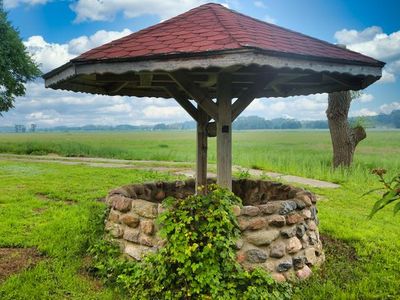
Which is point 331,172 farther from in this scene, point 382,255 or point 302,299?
point 302,299

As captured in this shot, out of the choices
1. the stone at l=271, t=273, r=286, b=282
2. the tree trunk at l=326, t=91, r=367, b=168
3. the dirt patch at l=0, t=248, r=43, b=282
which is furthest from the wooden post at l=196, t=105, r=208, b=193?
the tree trunk at l=326, t=91, r=367, b=168

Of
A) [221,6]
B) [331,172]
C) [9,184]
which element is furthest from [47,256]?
[331,172]

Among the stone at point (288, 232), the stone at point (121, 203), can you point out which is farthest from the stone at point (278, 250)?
the stone at point (121, 203)

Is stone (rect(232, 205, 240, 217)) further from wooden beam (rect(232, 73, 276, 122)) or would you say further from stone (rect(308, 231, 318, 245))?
stone (rect(308, 231, 318, 245))

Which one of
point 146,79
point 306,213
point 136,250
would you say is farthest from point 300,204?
point 146,79

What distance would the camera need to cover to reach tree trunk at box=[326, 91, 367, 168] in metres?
13.8

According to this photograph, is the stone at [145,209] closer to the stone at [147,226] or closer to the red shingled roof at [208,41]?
the stone at [147,226]

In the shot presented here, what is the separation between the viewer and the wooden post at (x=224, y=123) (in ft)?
15.1

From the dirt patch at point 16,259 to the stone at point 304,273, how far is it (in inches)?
126

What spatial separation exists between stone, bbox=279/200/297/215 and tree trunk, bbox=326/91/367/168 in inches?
388

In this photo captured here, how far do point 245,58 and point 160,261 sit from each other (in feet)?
7.06

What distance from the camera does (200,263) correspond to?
12.5 feet

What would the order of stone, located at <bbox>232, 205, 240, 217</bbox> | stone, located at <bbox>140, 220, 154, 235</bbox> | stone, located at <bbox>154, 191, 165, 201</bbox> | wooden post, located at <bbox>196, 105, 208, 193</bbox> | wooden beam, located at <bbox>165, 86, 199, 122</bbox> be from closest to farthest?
stone, located at <bbox>232, 205, 240, 217</bbox>
stone, located at <bbox>140, 220, 154, 235</bbox>
wooden beam, located at <bbox>165, 86, 199, 122</bbox>
wooden post, located at <bbox>196, 105, 208, 193</bbox>
stone, located at <bbox>154, 191, 165, 201</bbox>

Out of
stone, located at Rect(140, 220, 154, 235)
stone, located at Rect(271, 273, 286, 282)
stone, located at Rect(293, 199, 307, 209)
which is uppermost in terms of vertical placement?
stone, located at Rect(293, 199, 307, 209)
